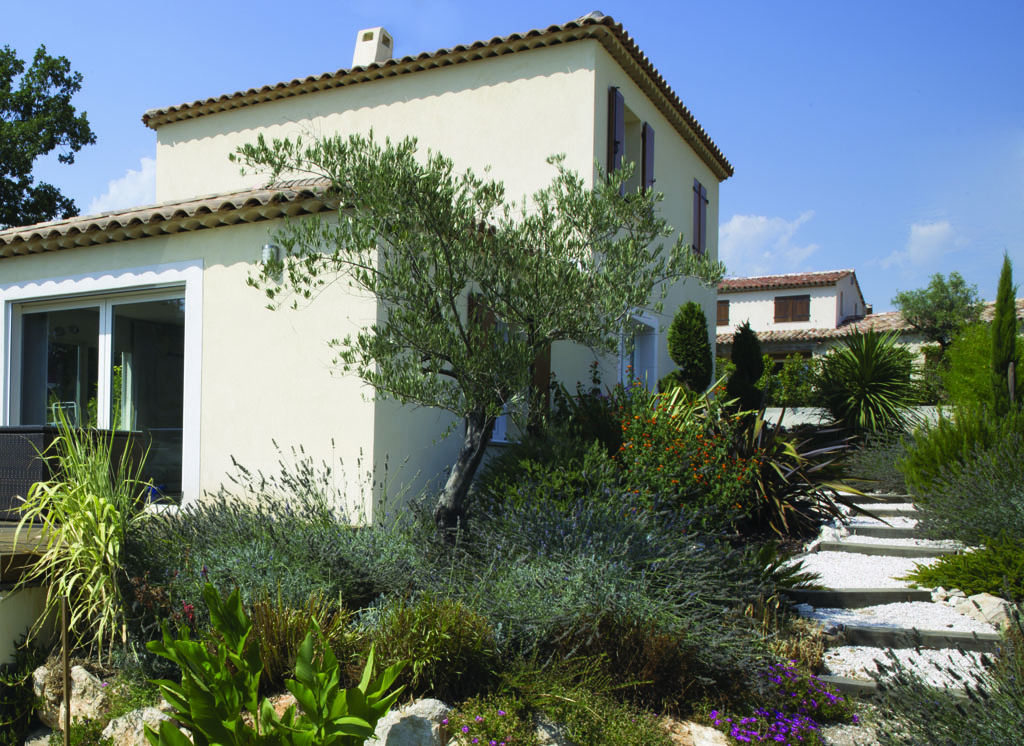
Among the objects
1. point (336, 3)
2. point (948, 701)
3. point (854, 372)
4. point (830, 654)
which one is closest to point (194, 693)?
point (948, 701)

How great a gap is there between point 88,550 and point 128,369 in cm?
374

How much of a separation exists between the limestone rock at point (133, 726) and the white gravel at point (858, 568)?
489 cm

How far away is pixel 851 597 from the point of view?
6.04 meters

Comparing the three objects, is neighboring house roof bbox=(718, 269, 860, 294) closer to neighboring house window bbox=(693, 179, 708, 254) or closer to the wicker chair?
neighboring house window bbox=(693, 179, 708, 254)

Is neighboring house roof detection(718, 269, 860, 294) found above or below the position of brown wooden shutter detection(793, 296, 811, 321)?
above

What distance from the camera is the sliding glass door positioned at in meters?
7.55

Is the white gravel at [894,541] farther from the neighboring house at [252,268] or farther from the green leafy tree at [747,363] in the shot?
the green leafy tree at [747,363]

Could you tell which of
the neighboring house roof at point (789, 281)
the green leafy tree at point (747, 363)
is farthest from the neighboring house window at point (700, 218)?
the neighboring house roof at point (789, 281)

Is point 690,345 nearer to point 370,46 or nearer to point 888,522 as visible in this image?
point 888,522

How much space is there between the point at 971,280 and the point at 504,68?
98.2 ft

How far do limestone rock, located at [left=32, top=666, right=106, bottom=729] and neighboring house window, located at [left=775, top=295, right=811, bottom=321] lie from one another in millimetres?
34264

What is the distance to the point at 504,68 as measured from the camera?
33.0 feet

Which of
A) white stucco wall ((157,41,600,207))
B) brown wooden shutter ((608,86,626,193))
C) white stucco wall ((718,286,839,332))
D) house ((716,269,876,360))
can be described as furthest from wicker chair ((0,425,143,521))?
white stucco wall ((718,286,839,332))

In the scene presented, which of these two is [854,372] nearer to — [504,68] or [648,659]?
[504,68]
